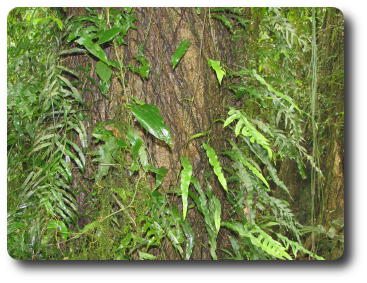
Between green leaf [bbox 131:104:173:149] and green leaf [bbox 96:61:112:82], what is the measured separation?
171 millimetres

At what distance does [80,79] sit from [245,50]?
2.30 feet

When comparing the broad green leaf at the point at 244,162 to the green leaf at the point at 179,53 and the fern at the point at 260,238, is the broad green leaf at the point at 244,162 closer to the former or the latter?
the fern at the point at 260,238

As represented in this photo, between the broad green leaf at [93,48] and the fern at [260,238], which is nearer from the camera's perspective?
the broad green leaf at [93,48]

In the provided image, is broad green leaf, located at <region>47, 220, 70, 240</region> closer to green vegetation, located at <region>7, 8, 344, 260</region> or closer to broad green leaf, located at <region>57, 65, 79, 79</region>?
green vegetation, located at <region>7, 8, 344, 260</region>

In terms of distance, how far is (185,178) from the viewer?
1.54 metres

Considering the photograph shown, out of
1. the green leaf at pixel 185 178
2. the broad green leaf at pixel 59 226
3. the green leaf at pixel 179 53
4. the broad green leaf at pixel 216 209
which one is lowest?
the broad green leaf at pixel 59 226

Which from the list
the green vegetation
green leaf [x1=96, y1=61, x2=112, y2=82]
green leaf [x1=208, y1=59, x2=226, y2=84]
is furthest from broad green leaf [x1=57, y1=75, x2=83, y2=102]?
green leaf [x1=208, y1=59, x2=226, y2=84]

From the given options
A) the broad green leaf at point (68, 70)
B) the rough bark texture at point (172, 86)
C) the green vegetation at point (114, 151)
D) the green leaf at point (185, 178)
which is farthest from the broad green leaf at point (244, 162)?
the broad green leaf at point (68, 70)

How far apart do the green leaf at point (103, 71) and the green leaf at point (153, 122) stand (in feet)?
0.56

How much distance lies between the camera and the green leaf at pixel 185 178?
1498 mm

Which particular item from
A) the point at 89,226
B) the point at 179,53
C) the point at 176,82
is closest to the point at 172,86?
the point at 176,82

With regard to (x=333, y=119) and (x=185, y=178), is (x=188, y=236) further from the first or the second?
(x=333, y=119)

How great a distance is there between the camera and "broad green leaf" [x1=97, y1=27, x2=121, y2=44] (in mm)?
1571
